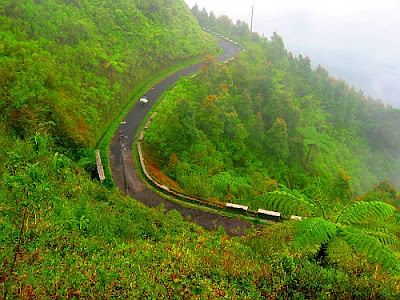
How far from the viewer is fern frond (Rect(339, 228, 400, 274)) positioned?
7895 millimetres

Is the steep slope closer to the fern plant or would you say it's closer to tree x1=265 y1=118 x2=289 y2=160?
the fern plant

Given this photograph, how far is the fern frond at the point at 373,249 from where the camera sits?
7895 mm

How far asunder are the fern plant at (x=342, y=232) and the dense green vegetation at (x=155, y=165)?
2.2 inches

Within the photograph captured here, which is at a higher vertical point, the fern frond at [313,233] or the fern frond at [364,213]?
the fern frond at [364,213]

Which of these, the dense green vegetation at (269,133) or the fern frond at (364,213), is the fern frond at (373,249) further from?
the dense green vegetation at (269,133)

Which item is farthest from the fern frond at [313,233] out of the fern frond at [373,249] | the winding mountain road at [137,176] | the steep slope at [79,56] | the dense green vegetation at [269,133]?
the steep slope at [79,56]

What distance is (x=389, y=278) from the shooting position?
7.47 m

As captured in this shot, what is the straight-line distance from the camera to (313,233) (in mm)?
8547

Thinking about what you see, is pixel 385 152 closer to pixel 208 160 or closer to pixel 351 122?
pixel 351 122

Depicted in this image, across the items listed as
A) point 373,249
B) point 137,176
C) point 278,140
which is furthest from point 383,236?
point 278,140

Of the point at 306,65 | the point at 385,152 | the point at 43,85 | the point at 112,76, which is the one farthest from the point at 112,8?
the point at 385,152

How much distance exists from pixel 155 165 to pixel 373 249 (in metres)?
12.4

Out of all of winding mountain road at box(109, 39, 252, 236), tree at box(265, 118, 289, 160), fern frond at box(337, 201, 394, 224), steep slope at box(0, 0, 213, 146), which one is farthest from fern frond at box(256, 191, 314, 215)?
tree at box(265, 118, 289, 160)

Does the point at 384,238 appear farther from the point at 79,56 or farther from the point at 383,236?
the point at 79,56
